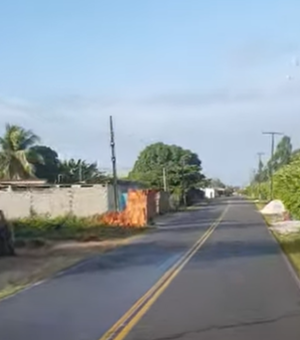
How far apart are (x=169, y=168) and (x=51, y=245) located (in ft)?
Result: 318

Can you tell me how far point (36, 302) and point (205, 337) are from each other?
5.70m

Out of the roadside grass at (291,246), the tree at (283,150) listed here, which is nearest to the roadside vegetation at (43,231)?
the roadside grass at (291,246)

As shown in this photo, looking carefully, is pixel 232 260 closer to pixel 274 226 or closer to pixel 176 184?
pixel 274 226

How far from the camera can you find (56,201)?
62531 mm

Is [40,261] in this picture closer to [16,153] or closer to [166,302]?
[166,302]

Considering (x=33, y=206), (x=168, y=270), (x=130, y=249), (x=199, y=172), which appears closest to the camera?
(x=168, y=270)

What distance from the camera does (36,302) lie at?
16.4m

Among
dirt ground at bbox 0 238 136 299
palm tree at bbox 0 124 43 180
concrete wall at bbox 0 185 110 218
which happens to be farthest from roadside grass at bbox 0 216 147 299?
palm tree at bbox 0 124 43 180

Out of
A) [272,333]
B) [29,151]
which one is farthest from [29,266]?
[29,151]

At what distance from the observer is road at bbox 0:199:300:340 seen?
12195mm

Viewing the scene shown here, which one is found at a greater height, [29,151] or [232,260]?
[29,151]

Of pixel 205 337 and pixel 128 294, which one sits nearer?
pixel 205 337

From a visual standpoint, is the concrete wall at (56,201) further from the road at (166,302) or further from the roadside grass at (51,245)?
the road at (166,302)

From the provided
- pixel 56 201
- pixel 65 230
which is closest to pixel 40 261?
pixel 65 230
